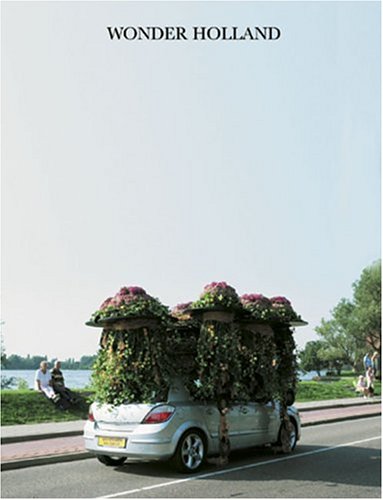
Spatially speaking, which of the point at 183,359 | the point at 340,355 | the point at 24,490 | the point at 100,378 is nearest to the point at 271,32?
the point at 183,359

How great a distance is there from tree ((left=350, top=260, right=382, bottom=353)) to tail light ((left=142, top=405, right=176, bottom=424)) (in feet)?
190

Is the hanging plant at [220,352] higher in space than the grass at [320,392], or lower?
higher

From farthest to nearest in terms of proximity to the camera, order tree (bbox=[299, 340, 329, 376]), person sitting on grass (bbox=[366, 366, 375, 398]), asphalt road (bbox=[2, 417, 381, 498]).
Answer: tree (bbox=[299, 340, 329, 376])
person sitting on grass (bbox=[366, 366, 375, 398])
asphalt road (bbox=[2, 417, 381, 498])

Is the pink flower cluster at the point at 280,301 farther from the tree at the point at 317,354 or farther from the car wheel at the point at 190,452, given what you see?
the tree at the point at 317,354

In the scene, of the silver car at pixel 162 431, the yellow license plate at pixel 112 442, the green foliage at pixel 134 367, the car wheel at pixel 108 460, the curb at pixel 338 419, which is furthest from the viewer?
the curb at pixel 338 419

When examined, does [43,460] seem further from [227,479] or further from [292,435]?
[292,435]

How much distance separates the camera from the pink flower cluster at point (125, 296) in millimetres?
11117

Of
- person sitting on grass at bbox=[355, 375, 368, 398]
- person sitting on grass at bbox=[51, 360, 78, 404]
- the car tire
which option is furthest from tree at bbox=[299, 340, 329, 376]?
the car tire

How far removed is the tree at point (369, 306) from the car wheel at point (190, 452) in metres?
57.3

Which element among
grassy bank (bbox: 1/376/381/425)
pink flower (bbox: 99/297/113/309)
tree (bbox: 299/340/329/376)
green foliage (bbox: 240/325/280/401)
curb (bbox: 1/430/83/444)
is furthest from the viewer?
tree (bbox: 299/340/329/376)

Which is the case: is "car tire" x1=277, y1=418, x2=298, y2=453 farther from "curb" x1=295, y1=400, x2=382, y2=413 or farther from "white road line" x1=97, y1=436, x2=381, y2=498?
"curb" x1=295, y1=400, x2=382, y2=413

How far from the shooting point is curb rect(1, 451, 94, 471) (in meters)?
11.4

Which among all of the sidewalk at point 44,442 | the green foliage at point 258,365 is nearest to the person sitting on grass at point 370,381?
the sidewalk at point 44,442

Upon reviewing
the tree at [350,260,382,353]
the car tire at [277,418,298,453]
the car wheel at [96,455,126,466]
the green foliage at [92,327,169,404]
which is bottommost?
the car wheel at [96,455,126,466]
